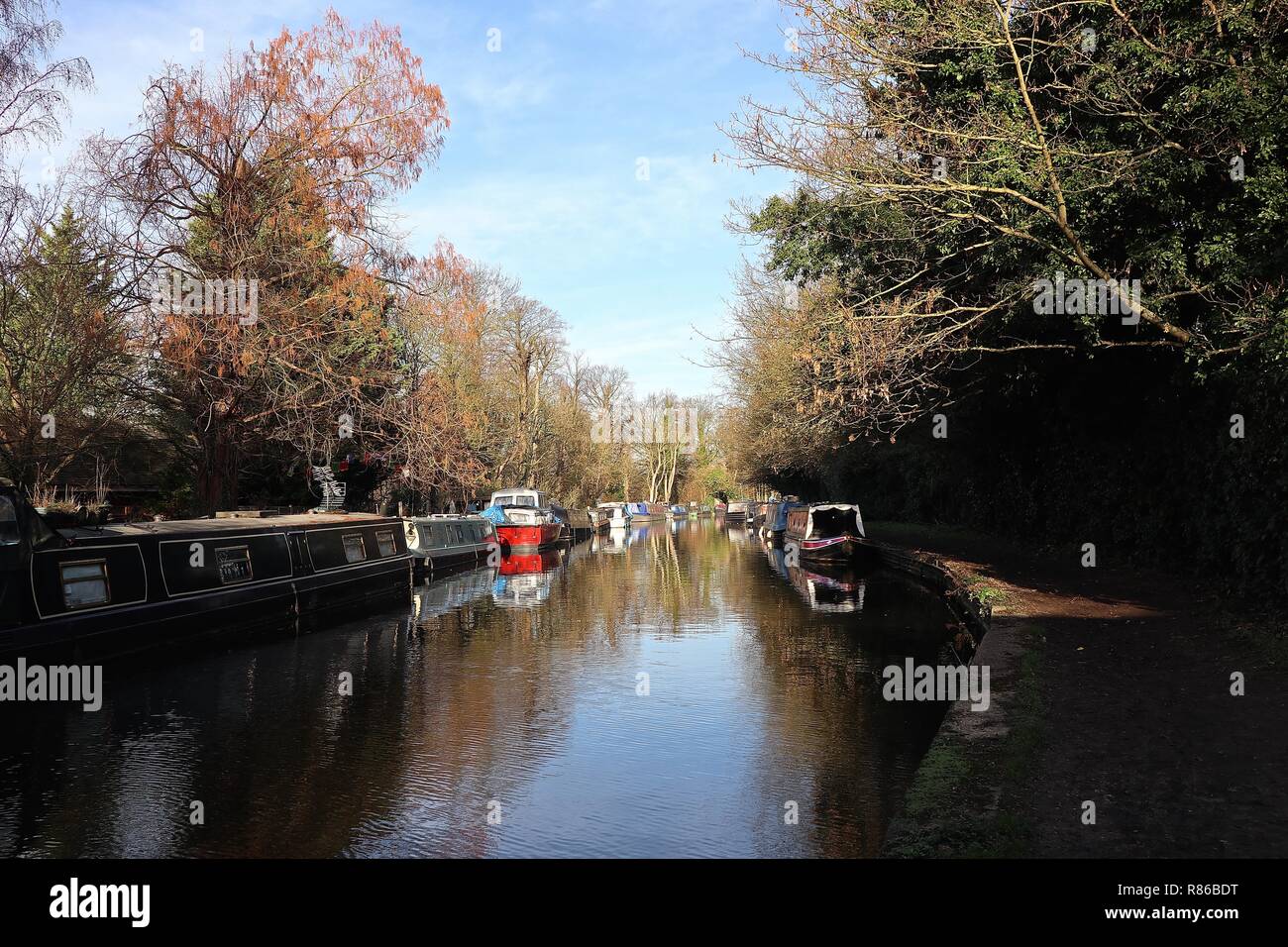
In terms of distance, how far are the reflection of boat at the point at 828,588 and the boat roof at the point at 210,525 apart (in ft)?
28.4

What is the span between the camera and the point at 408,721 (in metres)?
8.52

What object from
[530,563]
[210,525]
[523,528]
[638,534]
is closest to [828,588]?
[210,525]

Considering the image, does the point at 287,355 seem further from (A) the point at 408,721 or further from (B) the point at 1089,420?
(B) the point at 1089,420

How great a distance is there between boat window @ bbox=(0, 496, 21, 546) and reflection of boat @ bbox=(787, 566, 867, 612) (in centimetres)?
1152

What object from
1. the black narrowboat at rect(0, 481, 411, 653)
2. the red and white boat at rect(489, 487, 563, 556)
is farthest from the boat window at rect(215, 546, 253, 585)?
A: the red and white boat at rect(489, 487, 563, 556)

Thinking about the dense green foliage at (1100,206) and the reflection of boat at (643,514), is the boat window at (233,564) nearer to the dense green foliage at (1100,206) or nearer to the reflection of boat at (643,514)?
the dense green foliage at (1100,206)

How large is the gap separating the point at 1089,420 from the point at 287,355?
14.2m

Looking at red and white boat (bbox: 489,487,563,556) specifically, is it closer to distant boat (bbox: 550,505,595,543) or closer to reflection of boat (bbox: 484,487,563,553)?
reflection of boat (bbox: 484,487,563,553)

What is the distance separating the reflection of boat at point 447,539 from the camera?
2505cm

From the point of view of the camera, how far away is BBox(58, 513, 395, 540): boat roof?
38.1ft

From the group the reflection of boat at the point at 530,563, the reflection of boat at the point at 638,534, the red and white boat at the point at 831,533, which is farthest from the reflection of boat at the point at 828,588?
the reflection of boat at the point at 638,534

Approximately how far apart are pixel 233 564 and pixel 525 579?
10506 mm

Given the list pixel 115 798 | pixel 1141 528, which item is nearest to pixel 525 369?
pixel 1141 528
